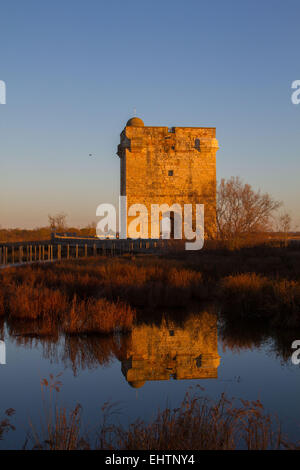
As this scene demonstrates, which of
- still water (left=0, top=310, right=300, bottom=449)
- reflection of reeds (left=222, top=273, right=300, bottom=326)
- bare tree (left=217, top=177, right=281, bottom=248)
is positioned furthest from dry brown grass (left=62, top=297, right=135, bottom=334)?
bare tree (left=217, top=177, right=281, bottom=248)

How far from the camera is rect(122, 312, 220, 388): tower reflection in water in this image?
6.01 meters

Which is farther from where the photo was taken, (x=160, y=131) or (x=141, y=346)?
(x=160, y=131)

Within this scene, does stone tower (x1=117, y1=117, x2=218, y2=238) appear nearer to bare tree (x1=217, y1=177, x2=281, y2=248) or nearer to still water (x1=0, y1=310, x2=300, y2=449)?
bare tree (x1=217, y1=177, x2=281, y2=248)

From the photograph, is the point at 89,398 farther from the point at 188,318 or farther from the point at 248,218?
the point at 248,218

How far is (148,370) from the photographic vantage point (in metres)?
6.15

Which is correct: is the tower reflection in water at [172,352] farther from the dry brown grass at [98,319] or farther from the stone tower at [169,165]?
the stone tower at [169,165]

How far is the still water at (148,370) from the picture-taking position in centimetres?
482

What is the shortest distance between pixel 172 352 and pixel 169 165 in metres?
20.9

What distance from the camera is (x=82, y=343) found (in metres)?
7.22

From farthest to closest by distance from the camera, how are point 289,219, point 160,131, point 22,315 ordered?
point 160,131 → point 289,219 → point 22,315

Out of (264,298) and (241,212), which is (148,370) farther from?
(241,212)

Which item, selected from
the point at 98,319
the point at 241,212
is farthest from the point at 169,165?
the point at 98,319
